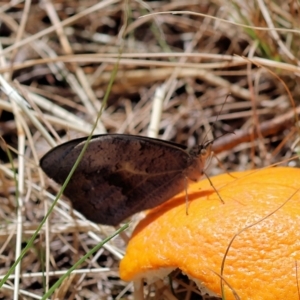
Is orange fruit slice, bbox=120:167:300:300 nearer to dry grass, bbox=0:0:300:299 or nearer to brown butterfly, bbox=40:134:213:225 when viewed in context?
brown butterfly, bbox=40:134:213:225

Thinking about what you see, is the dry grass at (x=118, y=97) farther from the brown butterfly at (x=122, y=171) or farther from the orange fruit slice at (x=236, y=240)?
the orange fruit slice at (x=236, y=240)

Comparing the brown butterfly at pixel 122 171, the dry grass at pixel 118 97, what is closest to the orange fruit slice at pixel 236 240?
the brown butterfly at pixel 122 171

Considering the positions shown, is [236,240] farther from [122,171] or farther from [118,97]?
[118,97]

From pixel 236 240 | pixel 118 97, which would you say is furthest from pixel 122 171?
pixel 118 97

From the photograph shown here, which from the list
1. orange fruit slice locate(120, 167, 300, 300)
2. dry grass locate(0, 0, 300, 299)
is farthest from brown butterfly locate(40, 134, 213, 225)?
dry grass locate(0, 0, 300, 299)

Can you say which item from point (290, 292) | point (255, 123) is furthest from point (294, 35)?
point (290, 292)

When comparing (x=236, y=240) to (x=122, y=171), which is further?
(x=122, y=171)
